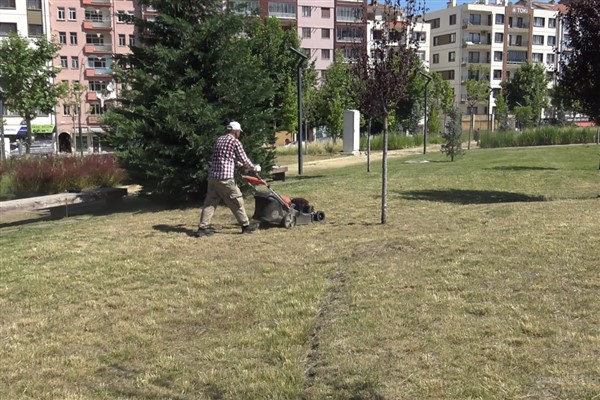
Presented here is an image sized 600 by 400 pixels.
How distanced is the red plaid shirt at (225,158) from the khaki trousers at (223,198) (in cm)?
10

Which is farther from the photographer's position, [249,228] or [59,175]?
[59,175]

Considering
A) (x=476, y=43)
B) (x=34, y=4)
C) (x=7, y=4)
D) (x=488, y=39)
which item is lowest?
(x=476, y=43)

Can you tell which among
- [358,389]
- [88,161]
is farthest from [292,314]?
[88,161]

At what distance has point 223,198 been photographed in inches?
342

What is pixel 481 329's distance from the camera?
4.34m

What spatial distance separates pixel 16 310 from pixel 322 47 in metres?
74.6

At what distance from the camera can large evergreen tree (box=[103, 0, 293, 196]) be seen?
10938 mm

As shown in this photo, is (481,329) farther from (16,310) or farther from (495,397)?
(16,310)

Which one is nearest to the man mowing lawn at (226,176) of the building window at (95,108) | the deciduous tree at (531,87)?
the building window at (95,108)

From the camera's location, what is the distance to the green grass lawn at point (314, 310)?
3775 mm

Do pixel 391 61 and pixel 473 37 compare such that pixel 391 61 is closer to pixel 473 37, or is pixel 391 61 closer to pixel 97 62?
pixel 97 62

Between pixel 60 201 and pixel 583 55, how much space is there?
34.3 ft

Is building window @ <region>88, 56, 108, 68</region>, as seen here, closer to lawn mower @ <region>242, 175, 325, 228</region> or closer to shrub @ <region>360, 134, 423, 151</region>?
shrub @ <region>360, 134, 423, 151</region>

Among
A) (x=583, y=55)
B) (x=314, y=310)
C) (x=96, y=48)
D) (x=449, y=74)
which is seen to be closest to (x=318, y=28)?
(x=449, y=74)
